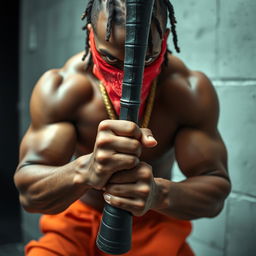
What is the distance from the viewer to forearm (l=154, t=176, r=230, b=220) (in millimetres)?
761

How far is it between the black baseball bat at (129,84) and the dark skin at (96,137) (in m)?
0.08

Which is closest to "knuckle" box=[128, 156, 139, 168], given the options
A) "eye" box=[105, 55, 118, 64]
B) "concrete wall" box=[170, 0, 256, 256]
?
"eye" box=[105, 55, 118, 64]

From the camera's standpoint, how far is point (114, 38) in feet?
2.34

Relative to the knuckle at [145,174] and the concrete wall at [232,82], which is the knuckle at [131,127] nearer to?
the knuckle at [145,174]

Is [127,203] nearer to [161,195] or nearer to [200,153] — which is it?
[161,195]

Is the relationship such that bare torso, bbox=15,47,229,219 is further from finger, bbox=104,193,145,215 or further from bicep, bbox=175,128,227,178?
finger, bbox=104,193,145,215

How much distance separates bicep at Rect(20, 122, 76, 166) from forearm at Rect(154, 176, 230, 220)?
0.23 m

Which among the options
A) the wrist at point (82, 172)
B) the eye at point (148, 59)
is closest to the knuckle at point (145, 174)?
the wrist at point (82, 172)

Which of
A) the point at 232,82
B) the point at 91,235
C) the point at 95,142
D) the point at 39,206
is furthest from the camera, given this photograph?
the point at 232,82

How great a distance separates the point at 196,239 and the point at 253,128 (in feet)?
1.41

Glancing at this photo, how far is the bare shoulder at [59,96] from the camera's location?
2.92ft

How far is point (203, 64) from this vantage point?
1.20m

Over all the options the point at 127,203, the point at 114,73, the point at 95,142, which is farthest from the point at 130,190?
the point at 114,73

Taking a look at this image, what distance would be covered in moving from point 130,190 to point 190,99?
335mm
